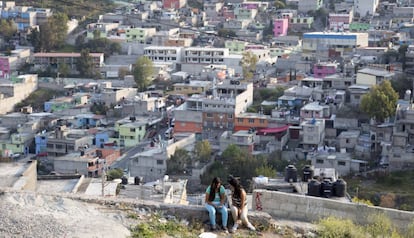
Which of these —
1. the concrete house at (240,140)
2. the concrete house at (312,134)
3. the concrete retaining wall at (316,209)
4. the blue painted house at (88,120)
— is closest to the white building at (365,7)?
the blue painted house at (88,120)

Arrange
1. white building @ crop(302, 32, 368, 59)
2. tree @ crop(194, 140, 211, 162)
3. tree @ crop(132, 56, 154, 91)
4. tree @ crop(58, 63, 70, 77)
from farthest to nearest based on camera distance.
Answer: tree @ crop(58, 63, 70, 77) → white building @ crop(302, 32, 368, 59) → tree @ crop(132, 56, 154, 91) → tree @ crop(194, 140, 211, 162)

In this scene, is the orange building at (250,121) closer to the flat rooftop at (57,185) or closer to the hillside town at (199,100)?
the hillside town at (199,100)

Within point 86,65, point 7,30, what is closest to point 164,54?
point 86,65

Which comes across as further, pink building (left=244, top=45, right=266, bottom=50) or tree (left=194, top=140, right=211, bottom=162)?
pink building (left=244, top=45, right=266, bottom=50)

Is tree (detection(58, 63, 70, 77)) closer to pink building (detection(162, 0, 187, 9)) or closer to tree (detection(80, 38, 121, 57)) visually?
tree (detection(80, 38, 121, 57))

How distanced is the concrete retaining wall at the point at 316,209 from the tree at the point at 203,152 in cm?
808

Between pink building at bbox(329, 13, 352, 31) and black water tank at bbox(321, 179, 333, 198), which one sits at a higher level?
pink building at bbox(329, 13, 352, 31)

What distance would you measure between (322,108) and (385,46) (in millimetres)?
6701

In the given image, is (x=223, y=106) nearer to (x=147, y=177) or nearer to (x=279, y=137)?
(x=279, y=137)

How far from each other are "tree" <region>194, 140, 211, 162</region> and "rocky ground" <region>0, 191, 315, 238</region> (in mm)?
8288

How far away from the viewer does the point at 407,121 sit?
11945 mm

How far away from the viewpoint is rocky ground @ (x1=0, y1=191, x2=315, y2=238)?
3420mm

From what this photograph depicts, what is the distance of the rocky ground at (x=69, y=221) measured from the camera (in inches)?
135

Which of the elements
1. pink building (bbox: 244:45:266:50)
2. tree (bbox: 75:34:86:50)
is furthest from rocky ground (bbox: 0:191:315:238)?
tree (bbox: 75:34:86:50)
